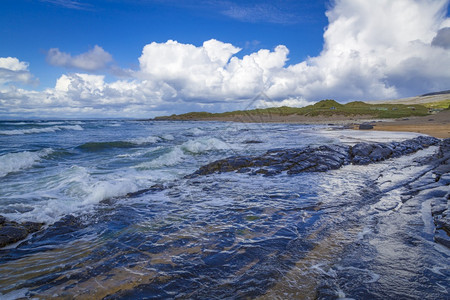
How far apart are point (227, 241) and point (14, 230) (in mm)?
4210

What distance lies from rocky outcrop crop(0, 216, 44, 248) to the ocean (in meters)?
0.18

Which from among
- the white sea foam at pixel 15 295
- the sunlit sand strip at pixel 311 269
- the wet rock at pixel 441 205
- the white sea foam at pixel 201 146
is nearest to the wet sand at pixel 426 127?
the wet rock at pixel 441 205

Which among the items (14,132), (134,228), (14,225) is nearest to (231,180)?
(134,228)

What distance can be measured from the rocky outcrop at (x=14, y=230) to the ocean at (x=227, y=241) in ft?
0.59

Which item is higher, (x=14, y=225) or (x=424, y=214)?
(x=424, y=214)

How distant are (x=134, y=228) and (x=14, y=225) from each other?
2499 millimetres

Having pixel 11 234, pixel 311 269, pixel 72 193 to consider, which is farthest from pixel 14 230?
pixel 311 269

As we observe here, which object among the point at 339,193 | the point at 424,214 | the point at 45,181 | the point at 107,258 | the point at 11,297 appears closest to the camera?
the point at 11,297

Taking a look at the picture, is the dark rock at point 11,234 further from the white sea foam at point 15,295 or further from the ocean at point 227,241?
the white sea foam at point 15,295

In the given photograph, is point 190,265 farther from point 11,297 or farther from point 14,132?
point 14,132

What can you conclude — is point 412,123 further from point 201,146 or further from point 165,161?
point 165,161

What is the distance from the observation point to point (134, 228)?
193 inches

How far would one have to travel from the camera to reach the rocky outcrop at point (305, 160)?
32.2ft

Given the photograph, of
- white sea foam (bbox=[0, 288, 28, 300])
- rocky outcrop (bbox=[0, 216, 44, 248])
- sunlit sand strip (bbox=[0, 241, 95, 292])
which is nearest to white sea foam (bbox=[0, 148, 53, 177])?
rocky outcrop (bbox=[0, 216, 44, 248])
